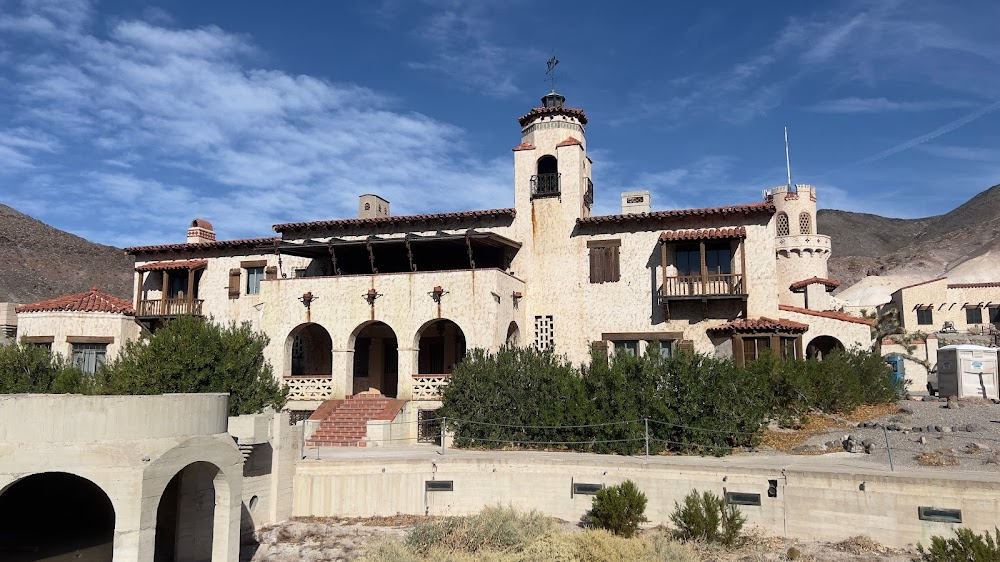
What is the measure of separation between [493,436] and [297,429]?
6.11 meters

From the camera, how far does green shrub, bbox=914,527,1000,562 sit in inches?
499

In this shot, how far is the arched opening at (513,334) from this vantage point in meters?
29.4

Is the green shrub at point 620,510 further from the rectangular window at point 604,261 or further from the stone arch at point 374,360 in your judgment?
the stone arch at point 374,360

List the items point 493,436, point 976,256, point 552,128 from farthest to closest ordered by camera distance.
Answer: point 976,256 → point 552,128 → point 493,436

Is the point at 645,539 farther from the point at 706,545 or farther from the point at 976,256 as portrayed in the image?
the point at 976,256

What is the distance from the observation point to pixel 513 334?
29.9 metres

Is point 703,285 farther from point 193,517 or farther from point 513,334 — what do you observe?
point 193,517

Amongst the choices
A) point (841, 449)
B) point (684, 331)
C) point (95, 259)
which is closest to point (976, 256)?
point (684, 331)

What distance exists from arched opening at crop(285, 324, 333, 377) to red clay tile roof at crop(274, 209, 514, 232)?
16.1 feet

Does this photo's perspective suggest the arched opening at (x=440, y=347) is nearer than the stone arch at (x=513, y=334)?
No

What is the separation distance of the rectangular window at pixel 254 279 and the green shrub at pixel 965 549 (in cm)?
2910

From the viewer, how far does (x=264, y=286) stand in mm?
29812

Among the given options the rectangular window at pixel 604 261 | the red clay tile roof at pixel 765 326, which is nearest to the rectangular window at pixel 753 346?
the red clay tile roof at pixel 765 326

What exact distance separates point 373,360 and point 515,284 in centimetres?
811
